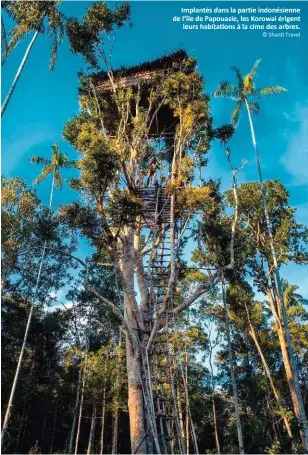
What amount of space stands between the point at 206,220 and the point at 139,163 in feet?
9.53

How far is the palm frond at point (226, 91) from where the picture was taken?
15411mm

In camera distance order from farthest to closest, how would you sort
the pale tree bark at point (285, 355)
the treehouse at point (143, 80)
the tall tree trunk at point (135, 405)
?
the pale tree bark at point (285, 355)
the treehouse at point (143, 80)
the tall tree trunk at point (135, 405)

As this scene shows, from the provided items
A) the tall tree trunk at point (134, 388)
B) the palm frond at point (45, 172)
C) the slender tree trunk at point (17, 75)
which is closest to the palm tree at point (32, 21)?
the slender tree trunk at point (17, 75)

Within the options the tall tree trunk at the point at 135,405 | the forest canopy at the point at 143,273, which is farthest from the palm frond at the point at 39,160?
the tall tree trunk at the point at 135,405

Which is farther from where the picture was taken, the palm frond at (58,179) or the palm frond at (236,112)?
the palm frond at (58,179)

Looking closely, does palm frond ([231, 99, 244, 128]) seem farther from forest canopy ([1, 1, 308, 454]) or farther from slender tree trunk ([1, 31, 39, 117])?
slender tree trunk ([1, 31, 39, 117])

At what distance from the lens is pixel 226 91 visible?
15.5m

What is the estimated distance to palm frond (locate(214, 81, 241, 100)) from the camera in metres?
15.4

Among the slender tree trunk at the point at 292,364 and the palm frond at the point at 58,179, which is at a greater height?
the palm frond at the point at 58,179

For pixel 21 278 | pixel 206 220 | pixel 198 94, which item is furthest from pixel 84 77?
pixel 21 278

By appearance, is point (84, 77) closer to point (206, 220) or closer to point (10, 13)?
point (10, 13)

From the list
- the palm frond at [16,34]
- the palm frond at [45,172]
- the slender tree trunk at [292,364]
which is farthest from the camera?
the palm frond at [45,172]

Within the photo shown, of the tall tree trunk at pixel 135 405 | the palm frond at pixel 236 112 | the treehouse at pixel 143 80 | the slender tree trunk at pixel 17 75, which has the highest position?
the palm frond at pixel 236 112

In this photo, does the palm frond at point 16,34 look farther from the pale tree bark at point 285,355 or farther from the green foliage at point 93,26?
the pale tree bark at point 285,355
